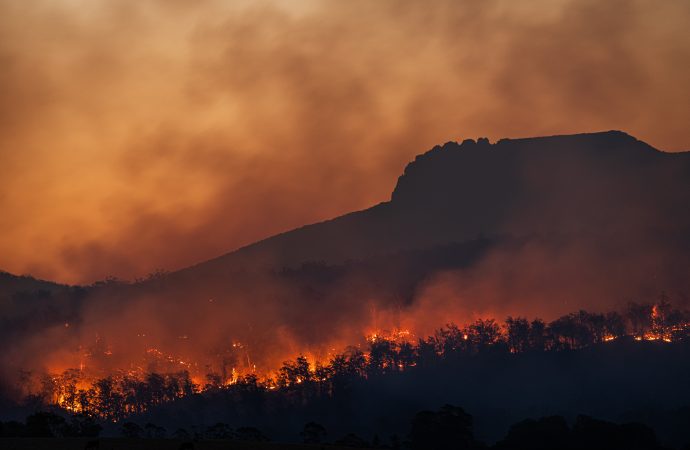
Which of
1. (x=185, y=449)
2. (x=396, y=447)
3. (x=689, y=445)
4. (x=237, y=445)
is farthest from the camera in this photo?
(x=396, y=447)

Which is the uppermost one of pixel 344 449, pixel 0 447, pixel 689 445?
pixel 0 447

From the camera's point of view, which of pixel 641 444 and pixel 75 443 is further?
pixel 641 444

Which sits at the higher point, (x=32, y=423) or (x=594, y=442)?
(x=32, y=423)

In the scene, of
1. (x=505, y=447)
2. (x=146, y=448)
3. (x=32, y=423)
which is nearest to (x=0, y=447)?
(x=146, y=448)

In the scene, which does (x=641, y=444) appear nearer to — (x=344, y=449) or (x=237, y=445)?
(x=344, y=449)

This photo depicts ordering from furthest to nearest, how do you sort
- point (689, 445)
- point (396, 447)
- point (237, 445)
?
point (396, 447)
point (689, 445)
point (237, 445)

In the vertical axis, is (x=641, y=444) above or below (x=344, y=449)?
below

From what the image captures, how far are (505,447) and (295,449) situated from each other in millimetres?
90767

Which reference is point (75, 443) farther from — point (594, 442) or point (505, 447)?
point (594, 442)

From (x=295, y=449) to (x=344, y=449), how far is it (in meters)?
8.23

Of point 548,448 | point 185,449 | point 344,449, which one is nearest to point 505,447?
point 548,448

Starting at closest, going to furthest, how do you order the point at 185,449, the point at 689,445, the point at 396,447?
1. the point at 185,449
2. the point at 689,445
3. the point at 396,447

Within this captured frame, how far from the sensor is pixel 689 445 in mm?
182250

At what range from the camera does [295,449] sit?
125m
